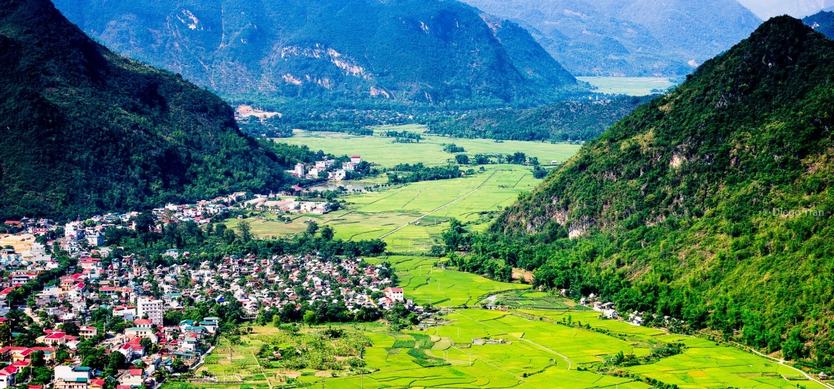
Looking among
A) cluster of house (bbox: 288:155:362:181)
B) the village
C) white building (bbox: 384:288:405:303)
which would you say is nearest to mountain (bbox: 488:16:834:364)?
white building (bbox: 384:288:405:303)

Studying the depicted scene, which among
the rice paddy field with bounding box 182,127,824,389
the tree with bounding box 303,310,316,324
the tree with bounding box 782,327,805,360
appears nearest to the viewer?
the rice paddy field with bounding box 182,127,824,389

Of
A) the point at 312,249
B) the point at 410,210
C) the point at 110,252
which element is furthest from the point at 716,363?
the point at 410,210

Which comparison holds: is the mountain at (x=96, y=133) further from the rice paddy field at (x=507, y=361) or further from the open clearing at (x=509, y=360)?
the open clearing at (x=509, y=360)

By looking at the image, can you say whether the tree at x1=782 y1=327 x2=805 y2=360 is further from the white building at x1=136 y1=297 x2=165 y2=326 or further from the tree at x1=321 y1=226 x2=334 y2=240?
the tree at x1=321 y1=226 x2=334 y2=240

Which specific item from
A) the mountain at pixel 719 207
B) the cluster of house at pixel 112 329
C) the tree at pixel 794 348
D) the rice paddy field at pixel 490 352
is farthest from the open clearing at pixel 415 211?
the tree at pixel 794 348

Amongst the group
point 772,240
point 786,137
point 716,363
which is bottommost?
point 716,363

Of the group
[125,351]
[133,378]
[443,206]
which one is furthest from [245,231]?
[133,378]

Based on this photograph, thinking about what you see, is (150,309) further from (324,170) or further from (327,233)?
(324,170)

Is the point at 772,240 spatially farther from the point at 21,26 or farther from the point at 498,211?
the point at 21,26
